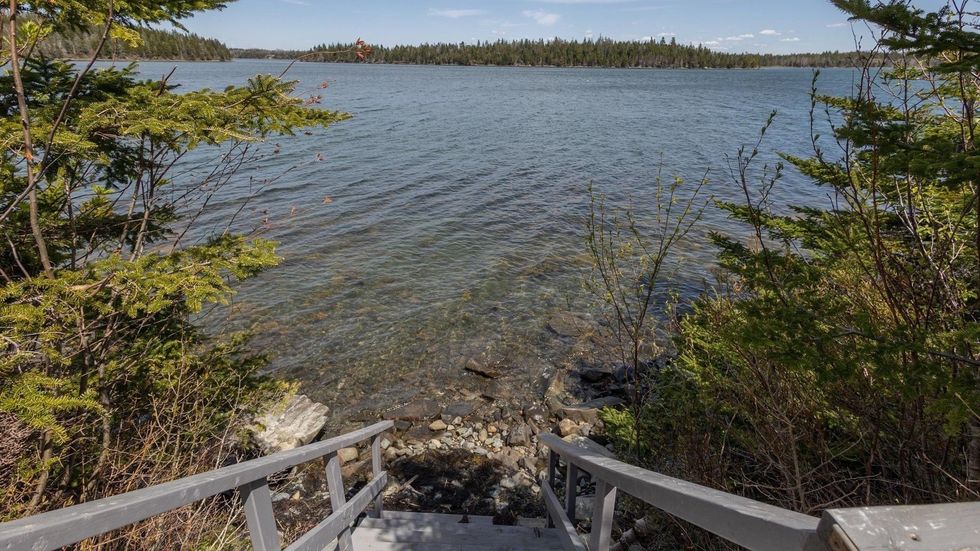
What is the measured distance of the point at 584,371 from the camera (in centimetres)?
927

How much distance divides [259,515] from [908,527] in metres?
2.33

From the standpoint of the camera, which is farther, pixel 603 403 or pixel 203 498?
pixel 603 403

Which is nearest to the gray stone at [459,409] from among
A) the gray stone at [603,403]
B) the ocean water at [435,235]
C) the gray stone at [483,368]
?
the ocean water at [435,235]

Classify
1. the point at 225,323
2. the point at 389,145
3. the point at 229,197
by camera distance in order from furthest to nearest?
the point at 389,145 < the point at 229,197 < the point at 225,323

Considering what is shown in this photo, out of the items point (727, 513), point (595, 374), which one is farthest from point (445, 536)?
point (595, 374)

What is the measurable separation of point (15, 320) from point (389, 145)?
948 inches

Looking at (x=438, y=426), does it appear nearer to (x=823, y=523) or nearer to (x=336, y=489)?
(x=336, y=489)

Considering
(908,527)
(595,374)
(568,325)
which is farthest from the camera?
(568,325)

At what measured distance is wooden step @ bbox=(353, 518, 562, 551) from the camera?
3971mm

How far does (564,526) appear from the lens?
11.5ft

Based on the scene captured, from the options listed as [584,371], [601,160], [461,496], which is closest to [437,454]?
[461,496]

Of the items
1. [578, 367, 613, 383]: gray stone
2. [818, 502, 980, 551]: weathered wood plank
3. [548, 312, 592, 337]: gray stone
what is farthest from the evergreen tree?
[548, 312, 592, 337]: gray stone

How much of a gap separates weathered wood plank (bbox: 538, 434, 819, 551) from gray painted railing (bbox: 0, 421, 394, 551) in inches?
60.9

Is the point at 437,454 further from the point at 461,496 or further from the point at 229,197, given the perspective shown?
the point at 229,197
